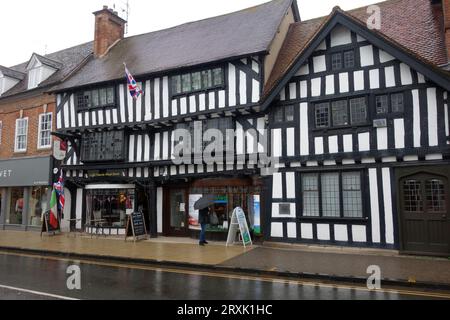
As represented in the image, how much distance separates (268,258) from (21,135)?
1587 centimetres

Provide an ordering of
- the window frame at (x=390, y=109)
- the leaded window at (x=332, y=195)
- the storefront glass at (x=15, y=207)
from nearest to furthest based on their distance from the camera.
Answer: the window frame at (x=390, y=109) → the leaded window at (x=332, y=195) → the storefront glass at (x=15, y=207)

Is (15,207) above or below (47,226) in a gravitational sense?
above

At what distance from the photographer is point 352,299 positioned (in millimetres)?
6484

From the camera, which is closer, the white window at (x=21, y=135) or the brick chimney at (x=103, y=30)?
the white window at (x=21, y=135)

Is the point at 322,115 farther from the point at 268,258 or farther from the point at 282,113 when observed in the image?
the point at 268,258

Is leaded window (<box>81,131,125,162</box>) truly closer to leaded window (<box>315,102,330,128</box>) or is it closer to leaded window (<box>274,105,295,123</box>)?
leaded window (<box>274,105,295,123</box>)

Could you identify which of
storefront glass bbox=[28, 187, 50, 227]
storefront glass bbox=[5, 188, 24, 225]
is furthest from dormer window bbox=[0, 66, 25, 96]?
storefront glass bbox=[28, 187, 50, 227]

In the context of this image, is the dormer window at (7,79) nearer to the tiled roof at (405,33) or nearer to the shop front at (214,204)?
the shop front at (214,204)

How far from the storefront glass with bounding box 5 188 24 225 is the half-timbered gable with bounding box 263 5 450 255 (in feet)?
46.2

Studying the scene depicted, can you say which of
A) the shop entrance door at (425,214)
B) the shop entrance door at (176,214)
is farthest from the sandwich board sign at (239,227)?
the shop entrance door at (425,214)

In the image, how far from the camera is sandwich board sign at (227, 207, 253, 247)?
39.5ft

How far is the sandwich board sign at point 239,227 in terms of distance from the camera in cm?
1205

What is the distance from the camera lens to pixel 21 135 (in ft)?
63.6

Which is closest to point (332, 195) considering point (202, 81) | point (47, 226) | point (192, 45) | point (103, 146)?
point (202, 81)
